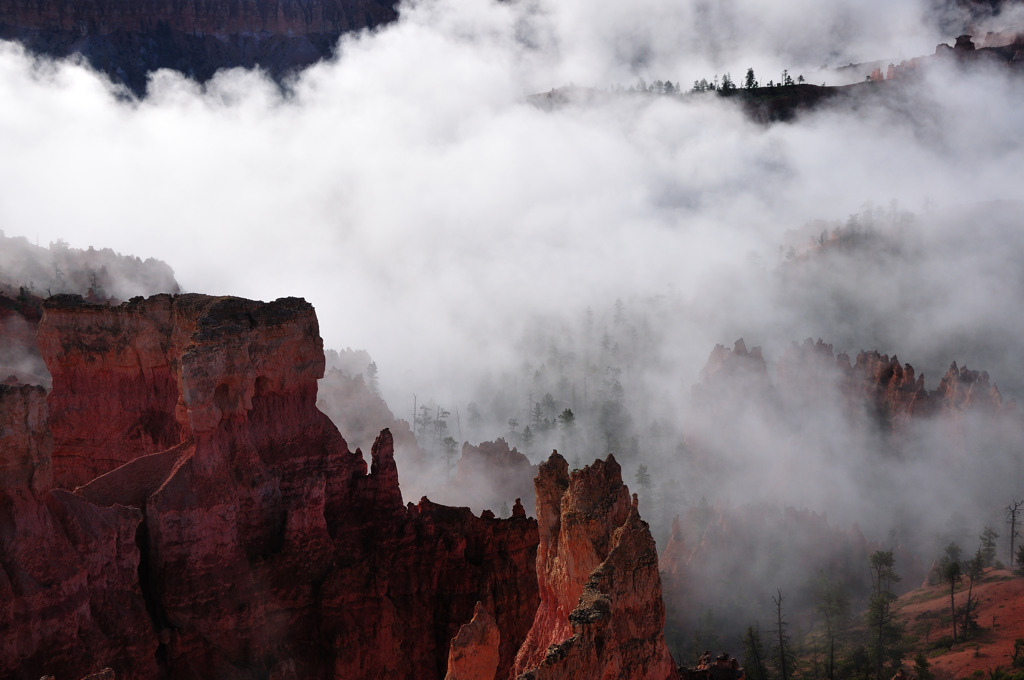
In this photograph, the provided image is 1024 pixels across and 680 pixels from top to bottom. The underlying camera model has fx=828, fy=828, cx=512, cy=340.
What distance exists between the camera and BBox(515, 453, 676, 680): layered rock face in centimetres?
1434

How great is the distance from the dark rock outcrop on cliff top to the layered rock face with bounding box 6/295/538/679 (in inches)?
5674

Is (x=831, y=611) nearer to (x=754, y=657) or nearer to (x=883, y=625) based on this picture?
(x=883, y=625)

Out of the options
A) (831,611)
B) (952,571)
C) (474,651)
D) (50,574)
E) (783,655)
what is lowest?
(783,655)

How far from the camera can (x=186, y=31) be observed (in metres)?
166

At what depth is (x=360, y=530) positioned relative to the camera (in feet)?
87.4

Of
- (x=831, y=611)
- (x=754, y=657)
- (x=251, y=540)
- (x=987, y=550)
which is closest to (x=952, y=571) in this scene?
(x=831, y=611)

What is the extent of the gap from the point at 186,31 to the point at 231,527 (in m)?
169

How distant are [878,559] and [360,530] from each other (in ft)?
120

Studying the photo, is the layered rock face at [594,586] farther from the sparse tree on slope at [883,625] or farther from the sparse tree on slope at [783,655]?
the sparse tree on slope at [883,625]

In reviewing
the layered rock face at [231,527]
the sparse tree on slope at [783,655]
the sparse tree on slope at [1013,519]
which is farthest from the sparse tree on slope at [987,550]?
the layered rock face at [231,527]

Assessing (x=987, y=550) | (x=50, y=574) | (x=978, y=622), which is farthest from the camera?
(x=987, y=550)

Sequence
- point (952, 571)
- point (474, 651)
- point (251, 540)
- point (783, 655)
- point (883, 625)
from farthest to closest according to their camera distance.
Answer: point (952, 571)
point (883, 625)
point (783, 655)
point (251, 540)
point (474, 651)

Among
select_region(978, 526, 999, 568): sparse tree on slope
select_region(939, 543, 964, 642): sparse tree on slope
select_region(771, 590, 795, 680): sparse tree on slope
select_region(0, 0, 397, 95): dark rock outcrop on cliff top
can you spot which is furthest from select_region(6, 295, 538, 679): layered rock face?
select_region(0, 0, 397, 95): dark rock outcrop on cliff top

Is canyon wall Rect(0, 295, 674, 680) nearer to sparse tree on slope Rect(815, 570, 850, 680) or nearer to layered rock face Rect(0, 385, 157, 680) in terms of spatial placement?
layered rock face Rect(0, 385, 157, 680)
